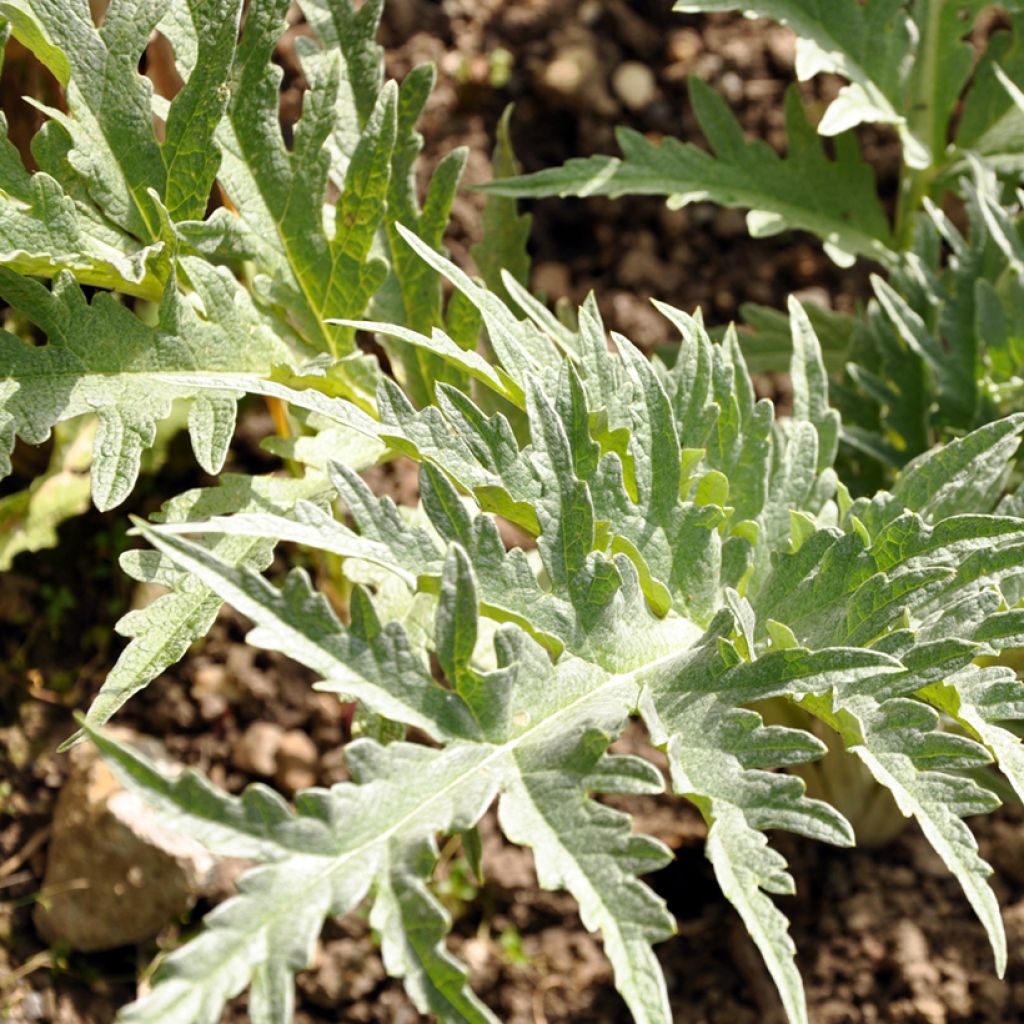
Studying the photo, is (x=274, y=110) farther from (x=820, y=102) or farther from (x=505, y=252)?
(x=820, y=102)

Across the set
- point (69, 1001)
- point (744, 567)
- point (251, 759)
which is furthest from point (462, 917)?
point (744, 567)

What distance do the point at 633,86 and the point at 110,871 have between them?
5.52ft

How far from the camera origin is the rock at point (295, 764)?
1.97 metres

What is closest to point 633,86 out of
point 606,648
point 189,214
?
A: point 189,214

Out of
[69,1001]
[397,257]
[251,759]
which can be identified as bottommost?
[69,1001]

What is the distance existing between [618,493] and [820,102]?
1.60 metres

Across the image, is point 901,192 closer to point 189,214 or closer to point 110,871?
point 189,214

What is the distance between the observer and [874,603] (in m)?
1.24

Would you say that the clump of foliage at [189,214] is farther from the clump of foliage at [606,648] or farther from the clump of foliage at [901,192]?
the clump of foliage at [901,192]

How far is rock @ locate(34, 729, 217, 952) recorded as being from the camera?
1.80 meters

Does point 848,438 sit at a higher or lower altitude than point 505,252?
lower

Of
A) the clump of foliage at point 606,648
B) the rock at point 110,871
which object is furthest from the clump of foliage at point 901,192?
the rock at point 110,871

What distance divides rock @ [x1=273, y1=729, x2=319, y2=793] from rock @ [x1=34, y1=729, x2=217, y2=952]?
0.18 meters

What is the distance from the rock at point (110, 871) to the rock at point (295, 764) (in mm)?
179
